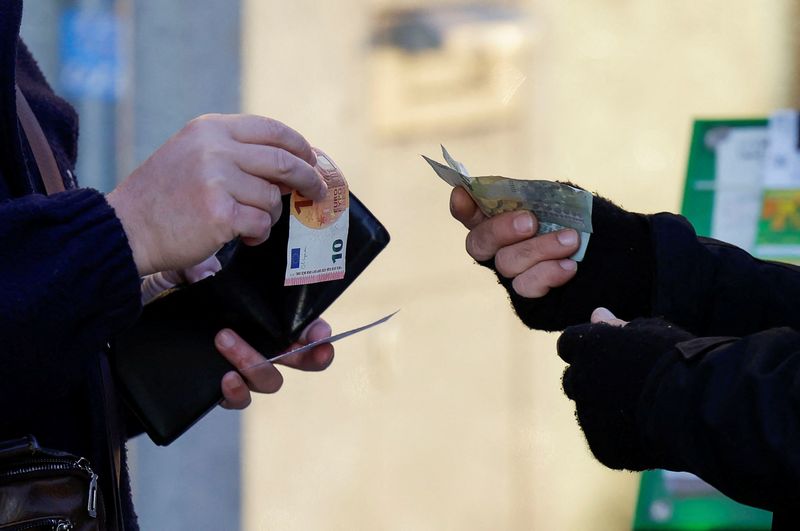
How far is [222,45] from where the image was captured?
373 centimetres

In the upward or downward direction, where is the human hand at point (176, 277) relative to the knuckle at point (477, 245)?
downward

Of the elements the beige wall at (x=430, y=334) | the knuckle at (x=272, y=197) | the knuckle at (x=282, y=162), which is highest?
the knuckle at (x=282, y=162)

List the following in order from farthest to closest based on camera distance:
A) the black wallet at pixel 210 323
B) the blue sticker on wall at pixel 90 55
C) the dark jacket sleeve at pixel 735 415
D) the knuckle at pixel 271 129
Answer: the blue sticker on wall at pixel 90 55 → the black wallet at pixel 210 323 → the knuckle at pixel 271 129 → the dark jacket sleeve at pixel 735 415

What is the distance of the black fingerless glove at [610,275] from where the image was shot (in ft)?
6.61

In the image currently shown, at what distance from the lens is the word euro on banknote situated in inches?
73.2

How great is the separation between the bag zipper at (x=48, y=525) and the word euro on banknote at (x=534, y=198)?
2.73 feet

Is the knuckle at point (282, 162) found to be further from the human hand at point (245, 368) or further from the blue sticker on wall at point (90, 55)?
the blue sticker on wall at point (90, 55)

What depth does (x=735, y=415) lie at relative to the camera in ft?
Result: 4.43

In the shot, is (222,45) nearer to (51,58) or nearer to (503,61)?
(51,58)

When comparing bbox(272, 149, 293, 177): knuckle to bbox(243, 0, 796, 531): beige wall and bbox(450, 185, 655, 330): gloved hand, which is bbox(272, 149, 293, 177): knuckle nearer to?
bbox(450, 185, 655, 330): gloved hand

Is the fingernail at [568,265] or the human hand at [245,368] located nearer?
the human hand at [245,368]

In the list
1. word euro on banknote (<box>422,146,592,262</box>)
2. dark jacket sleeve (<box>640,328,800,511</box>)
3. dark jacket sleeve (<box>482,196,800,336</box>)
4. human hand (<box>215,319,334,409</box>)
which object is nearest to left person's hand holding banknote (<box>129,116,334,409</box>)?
→ human hand (<box>215,319,334,409</box>)

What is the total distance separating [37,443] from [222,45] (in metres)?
2.54

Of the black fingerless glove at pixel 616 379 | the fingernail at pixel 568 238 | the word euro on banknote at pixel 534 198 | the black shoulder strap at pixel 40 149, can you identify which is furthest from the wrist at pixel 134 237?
the fingernail at pixel 568 238
